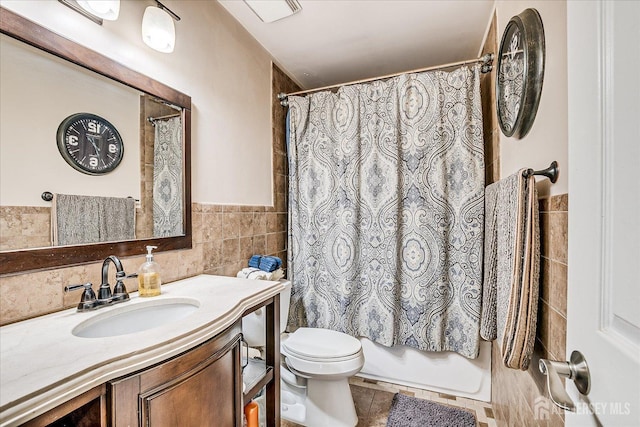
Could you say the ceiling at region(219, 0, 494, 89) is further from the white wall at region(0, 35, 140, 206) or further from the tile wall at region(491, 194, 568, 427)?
the tile wall at region(491, 194, 568, 427)

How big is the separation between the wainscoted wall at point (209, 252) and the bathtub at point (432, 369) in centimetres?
103

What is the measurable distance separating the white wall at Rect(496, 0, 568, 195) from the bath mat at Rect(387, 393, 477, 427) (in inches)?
55.2

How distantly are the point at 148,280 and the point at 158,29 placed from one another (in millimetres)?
1013

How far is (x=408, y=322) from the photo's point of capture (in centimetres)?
187

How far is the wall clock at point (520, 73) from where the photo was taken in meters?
0.98

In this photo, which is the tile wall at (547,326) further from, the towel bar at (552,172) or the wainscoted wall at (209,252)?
the wainscoted wall at (209,252)

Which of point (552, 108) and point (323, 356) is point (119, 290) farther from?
point (552, 108)

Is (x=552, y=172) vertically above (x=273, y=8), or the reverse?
(x=273, y=8)

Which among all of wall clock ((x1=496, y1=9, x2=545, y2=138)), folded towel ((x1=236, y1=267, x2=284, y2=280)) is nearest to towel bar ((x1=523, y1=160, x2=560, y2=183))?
wall clock ((x1=496, y1=9, x2=545, y2=138))

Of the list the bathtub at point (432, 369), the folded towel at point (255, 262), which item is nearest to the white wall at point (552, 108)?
the bathtub at point (432, 369)

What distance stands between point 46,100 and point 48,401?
0.90 metres

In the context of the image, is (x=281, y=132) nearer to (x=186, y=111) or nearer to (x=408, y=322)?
(x=186, y=111)

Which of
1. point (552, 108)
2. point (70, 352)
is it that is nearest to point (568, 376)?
point (552, 108)

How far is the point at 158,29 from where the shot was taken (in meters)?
1.16
